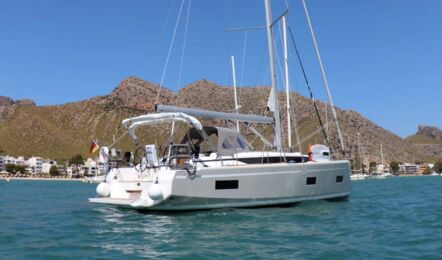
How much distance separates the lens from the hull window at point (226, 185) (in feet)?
51.1

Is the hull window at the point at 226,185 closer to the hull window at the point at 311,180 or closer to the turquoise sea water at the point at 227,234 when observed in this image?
the turquoise sea water at the point at 227,234

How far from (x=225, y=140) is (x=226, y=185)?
257 cm

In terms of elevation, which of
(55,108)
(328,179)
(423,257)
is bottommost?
(423,257)

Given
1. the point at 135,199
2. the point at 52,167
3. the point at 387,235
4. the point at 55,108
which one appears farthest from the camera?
the point at 55,108

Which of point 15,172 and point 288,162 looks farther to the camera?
point 15,172

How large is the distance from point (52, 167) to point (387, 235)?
158957mm

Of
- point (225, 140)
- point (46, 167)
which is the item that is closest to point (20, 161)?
point (46, 167)

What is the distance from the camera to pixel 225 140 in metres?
17.9

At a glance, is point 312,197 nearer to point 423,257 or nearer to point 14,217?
point 423,257

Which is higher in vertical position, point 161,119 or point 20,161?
point 20,161

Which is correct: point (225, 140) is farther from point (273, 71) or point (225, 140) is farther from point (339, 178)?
point (339, 178)

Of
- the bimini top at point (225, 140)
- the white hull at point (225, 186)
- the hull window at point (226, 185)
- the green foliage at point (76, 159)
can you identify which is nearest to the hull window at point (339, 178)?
the white hull at point (225, 186)

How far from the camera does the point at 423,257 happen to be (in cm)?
894

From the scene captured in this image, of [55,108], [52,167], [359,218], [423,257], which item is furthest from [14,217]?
[55,108]
